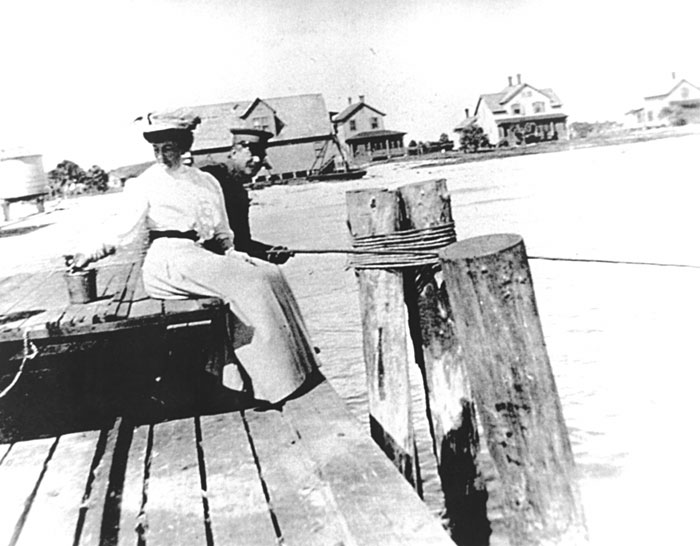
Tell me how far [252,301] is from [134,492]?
0.78 meters

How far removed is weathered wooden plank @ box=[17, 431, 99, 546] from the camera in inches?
68.9

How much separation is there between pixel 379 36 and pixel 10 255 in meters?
8.42

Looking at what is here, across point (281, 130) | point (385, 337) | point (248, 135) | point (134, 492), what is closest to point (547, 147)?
point (281, 130)

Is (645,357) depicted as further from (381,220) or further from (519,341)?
(519,341)

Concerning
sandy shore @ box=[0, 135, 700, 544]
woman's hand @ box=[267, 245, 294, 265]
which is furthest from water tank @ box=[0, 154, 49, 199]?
woman's hand @ box=[267, 245, 294, 265]

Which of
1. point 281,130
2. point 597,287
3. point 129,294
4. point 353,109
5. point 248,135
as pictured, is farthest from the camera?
point 281,130

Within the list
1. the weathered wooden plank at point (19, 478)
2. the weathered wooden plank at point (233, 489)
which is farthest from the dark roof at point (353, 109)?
the weathered wooden plank at point (19, 478)

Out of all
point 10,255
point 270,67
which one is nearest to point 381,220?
point 270,67

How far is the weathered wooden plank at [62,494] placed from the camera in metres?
1.75

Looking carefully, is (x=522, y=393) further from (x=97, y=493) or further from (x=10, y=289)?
(x=10, y=289)

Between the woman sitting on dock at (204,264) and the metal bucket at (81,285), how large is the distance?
6cm

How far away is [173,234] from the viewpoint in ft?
9.11

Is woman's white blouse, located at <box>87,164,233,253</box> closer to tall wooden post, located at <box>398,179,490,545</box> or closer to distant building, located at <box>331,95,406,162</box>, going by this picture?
tall wooden post, located at <box>398,179,490,545</box>

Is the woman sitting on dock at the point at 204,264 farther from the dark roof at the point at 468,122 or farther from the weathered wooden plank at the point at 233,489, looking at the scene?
the dark roof at the point at 468,122
